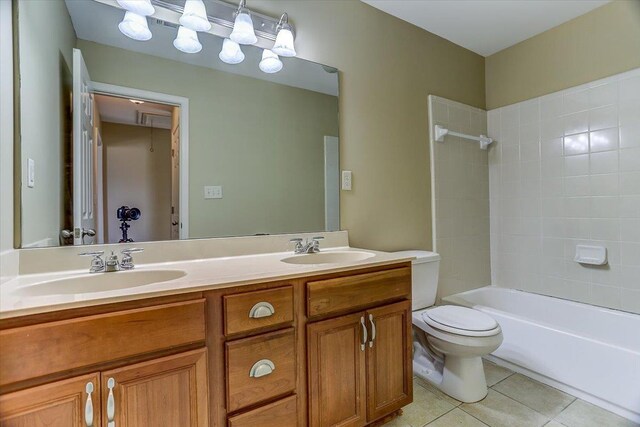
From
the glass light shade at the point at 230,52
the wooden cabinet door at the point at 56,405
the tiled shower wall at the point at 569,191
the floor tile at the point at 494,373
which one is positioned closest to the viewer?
the wooden cabinet door at the point at 56,405

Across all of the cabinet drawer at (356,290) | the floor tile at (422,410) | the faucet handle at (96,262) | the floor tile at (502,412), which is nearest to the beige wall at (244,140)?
the faucet handle at (96,262)

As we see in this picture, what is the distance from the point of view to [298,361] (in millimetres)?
1151

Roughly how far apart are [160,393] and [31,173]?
0.90 meters

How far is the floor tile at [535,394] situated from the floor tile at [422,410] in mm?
372

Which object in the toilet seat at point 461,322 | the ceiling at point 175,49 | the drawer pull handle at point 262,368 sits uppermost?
the ceiling at point 175,49

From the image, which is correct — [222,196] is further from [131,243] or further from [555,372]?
[555,372]

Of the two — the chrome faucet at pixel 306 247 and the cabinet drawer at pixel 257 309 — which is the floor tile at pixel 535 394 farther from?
the cabinet drawer at pixel 257 309

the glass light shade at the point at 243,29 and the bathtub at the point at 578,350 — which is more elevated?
the glass light shade at the point at 243,29

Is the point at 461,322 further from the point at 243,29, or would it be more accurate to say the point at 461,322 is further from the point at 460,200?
the point at 243,29

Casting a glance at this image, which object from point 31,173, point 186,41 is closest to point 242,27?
point 186,41

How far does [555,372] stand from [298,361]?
1582 millimetres

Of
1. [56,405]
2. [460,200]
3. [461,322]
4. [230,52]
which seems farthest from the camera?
[460,200]

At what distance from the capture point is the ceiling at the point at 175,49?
128cm

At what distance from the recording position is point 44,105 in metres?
1.18
